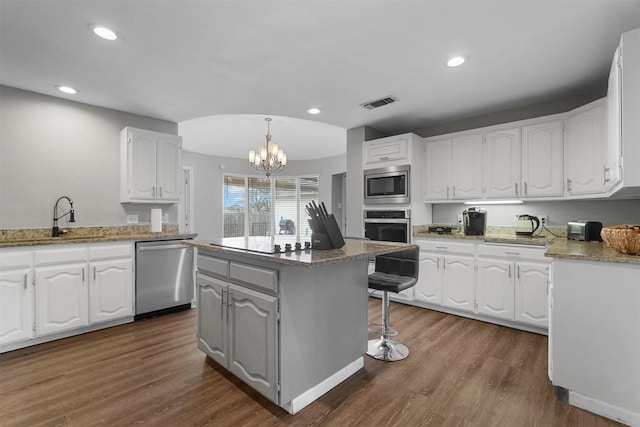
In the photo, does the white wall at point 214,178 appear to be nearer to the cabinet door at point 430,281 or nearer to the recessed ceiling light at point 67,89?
the recessed ceiling light at point 67,89

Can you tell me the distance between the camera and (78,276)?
291cm

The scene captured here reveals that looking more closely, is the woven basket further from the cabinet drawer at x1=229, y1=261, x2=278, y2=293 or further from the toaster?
the cabinet drawer at x1=229, y1=261, x2=278, y2=293

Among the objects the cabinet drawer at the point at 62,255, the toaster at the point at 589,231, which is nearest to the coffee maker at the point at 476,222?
the toaster at the point at 589,231

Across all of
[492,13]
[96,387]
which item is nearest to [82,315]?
[96,387]

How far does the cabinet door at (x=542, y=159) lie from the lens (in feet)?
9.96

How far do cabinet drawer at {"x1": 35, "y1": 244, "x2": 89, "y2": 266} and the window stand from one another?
14.4 ft

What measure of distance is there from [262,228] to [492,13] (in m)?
6.51

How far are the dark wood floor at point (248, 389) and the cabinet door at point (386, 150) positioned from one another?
220 cm

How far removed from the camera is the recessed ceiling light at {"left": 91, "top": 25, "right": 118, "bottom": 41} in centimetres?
201

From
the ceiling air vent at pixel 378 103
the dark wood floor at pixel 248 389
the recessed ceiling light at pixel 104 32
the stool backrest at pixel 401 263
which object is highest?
the ceiling air vent at pixel 378 103

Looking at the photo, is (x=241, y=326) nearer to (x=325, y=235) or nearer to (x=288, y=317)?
(x=288, y=317)

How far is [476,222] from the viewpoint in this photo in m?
3.52

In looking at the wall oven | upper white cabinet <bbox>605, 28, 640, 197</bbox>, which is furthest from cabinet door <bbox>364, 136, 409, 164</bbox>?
upper white cabinet <bbox>605, 28, 640, 197</bbox>

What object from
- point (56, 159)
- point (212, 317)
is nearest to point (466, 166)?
point (212, 317)
